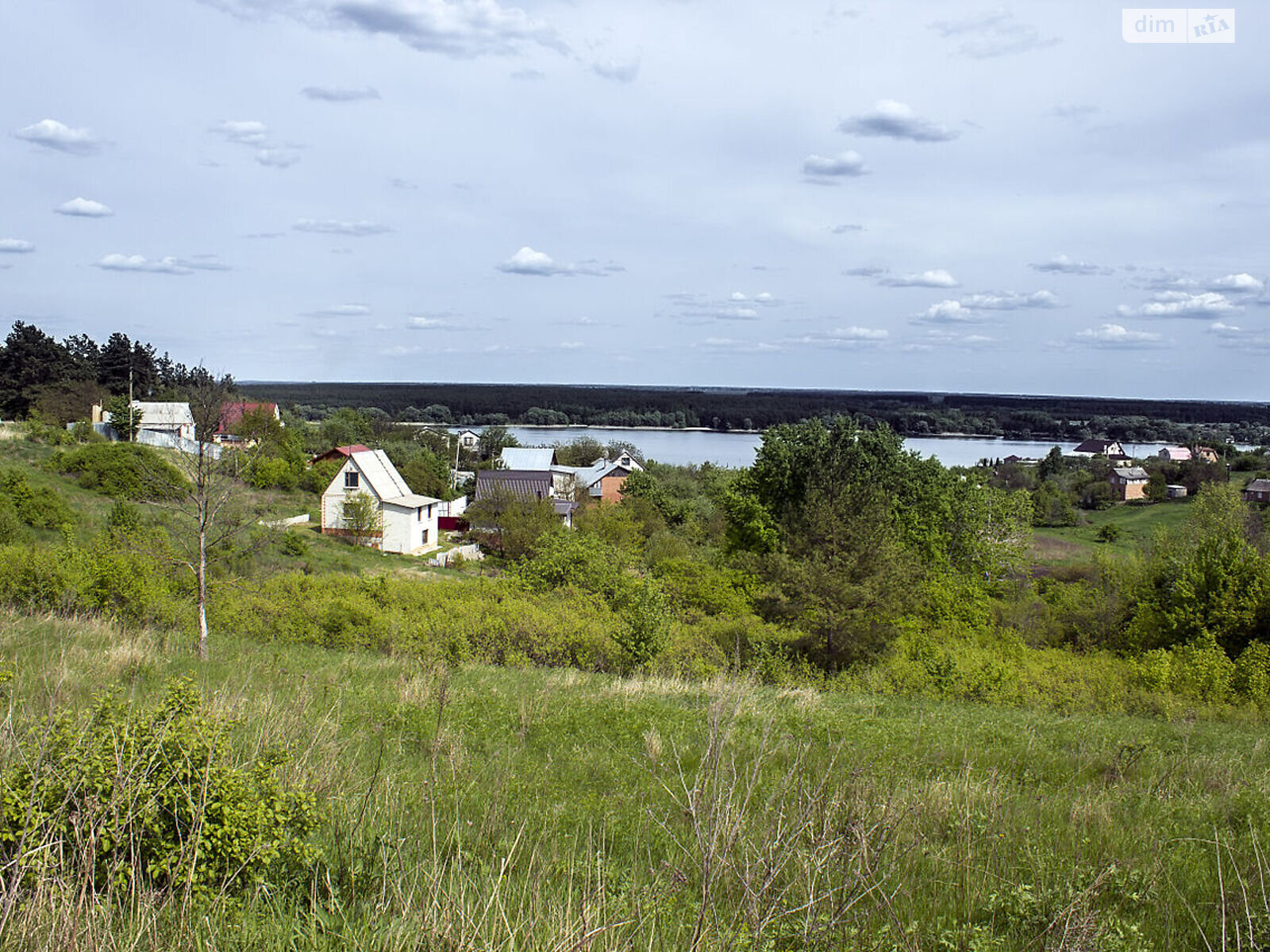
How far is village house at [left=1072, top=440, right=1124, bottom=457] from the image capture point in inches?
4321

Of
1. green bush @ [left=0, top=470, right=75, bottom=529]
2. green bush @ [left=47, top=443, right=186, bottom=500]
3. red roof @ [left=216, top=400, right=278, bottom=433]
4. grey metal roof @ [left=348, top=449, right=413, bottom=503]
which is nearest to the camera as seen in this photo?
red roof @ [left=216, top=400, right=278, bottom=433]

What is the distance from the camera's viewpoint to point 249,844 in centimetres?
309

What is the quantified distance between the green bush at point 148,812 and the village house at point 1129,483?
90.1 metres

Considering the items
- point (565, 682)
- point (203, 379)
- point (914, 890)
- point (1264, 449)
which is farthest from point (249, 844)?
point (1264, 449)

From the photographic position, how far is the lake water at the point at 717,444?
4198 inches

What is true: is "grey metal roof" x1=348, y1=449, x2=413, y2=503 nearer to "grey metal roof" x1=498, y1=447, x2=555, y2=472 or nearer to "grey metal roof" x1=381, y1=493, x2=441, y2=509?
"grey metal roof" x1=381, y1=493, x2=441, y2=509

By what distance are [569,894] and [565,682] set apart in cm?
815

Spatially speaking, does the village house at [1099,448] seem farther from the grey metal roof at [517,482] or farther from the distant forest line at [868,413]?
the grey metal roof at [517,482]

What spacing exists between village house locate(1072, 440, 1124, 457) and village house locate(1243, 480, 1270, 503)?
108 ft

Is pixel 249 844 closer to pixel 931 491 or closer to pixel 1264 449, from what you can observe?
pixel 931 491

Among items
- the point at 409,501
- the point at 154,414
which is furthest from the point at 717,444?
the point at 409,501

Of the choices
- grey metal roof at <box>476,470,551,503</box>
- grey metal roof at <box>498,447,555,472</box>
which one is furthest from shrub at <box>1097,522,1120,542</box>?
grey metal roof at <box>498,447,555,472</box>

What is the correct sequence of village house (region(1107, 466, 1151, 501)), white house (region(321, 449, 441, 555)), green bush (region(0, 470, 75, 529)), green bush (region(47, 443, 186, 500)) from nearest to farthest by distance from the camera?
1. green bush (region(0, 470, 75, 529))
2. green bush (region(47, 443, 186, 500))
3. white house (region(321, 449, 441, 555))
4. village house (region(1107, 466, 1151, 501))

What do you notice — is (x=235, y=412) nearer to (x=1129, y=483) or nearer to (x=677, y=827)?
(x=677, y=827)
